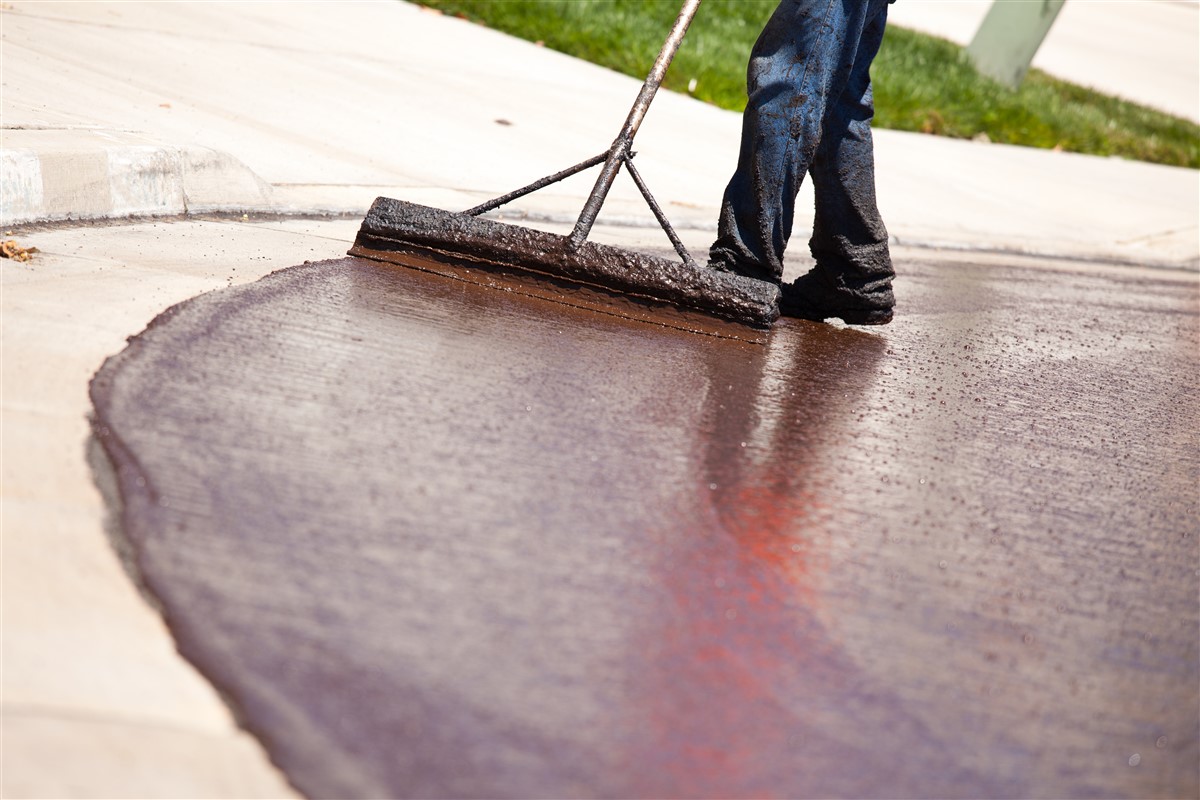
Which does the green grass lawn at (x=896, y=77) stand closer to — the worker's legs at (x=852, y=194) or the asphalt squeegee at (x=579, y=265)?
the worker's legs at (x=852, y=194)

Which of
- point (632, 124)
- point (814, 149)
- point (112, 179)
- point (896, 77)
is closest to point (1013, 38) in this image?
point (896, 77)

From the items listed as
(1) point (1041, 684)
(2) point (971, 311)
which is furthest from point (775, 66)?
(1) point (1041, 684)

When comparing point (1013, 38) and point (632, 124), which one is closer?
point (632, 124)

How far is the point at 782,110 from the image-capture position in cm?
400

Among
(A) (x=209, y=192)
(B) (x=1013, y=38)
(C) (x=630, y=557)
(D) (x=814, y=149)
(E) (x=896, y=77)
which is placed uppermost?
(B) (x=1013, y=38)

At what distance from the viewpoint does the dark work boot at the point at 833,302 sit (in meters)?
4.46

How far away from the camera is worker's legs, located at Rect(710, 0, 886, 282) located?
3.96 m

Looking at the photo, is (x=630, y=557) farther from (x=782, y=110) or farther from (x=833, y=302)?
(x=833, y=302)

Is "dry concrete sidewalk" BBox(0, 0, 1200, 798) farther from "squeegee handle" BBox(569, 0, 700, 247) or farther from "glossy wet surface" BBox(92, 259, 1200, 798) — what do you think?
"squeegee handle" BBox(569, 0, 700, 247)

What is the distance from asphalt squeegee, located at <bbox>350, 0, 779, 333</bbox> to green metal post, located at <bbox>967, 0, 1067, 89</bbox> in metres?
8.61

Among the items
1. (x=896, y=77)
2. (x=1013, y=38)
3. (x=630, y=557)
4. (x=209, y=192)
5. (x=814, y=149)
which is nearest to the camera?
(x=630, y=557)

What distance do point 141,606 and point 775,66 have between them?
266 cm

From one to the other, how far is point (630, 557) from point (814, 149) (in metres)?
2.07

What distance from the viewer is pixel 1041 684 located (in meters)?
2.18
